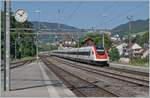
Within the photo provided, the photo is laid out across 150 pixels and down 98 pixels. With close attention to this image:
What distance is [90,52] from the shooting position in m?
60.8

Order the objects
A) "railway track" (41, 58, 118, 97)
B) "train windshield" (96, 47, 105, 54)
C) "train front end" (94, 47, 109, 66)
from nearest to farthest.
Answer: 1. "railway track" (41, 58, 118, 97)
2. "train front end" (94, 47, 109, 66)
3. "train windshield" (96, 47, 105, 54)

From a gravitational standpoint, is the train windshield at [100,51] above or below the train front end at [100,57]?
above

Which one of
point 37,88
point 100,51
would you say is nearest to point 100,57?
point 100,51

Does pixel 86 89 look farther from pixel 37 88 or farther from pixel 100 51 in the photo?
pixel 100 51

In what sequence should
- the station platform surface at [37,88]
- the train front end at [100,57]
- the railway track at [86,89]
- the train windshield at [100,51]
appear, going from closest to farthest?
the station platform surface at [37,88]
the railway track at [86,89]
the train front end at [100,57]
the train windshield at [100,51]

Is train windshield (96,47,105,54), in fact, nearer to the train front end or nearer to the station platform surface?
the train front end

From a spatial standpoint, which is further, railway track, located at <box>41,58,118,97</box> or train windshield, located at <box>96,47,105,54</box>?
train windshield, located at <box>96,47,105,54</box>

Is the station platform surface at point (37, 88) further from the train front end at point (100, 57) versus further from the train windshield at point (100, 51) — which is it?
the train windshield at point (100, 51)

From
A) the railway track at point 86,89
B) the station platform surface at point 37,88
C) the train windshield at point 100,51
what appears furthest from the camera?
the train windshield at point 100,51

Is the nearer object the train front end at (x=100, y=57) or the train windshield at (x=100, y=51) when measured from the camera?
the train front end at (x=100, y=57)

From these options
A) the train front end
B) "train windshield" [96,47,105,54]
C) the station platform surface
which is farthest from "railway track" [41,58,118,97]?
"train windshield" [96,47,105,54]

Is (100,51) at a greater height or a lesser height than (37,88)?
greater

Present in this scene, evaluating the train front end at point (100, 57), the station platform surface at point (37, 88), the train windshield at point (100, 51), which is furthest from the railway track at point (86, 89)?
the train windshield at point (100, 51)

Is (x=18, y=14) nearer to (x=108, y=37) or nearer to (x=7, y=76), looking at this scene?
(x=7, y=76)
